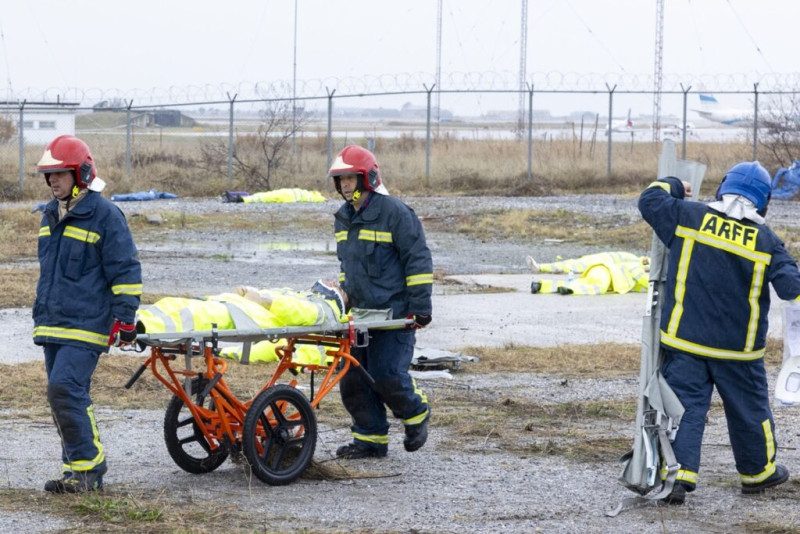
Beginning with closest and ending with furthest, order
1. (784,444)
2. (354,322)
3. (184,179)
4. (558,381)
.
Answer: (354,322) < (784,444) < (558,381) < (184,179)

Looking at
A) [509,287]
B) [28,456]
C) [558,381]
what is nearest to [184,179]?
[509,287]

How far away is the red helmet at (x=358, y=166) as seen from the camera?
730cm

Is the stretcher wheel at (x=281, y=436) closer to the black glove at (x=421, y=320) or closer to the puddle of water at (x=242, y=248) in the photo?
the black glove at (x=421, y=320)

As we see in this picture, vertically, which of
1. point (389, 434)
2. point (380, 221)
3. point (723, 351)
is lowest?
point (389, 434)

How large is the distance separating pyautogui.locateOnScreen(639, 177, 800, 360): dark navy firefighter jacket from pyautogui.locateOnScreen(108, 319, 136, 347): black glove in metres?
2.72

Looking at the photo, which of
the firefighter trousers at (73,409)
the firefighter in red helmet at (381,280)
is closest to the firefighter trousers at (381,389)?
the firefighter in red helmet at (381,280)

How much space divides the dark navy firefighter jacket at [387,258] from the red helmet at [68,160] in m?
1.68

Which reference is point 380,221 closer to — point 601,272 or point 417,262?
point 417,262

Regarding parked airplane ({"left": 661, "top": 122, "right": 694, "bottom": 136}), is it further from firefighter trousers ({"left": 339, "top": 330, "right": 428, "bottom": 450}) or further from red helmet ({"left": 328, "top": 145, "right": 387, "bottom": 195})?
firefighter trousers ({"left": 339, "top": 330, "right": 428, "bottom": 450})

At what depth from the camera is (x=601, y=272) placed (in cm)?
1520

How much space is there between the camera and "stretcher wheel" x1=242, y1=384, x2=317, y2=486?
22.0 ft

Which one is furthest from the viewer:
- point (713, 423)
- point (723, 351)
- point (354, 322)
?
point (713, 423)

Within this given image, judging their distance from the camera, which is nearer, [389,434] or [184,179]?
[389,434]

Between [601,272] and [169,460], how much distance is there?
881 cm
